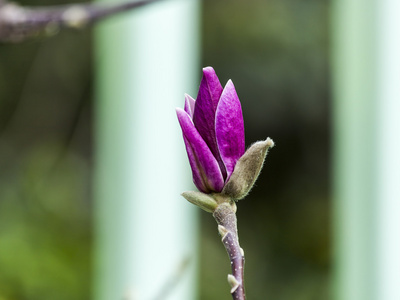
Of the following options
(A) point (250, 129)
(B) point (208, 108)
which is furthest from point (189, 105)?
(A) point (250, 129)

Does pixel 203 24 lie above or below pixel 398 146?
above

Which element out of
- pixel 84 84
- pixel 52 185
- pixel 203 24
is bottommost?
pixel 52 185

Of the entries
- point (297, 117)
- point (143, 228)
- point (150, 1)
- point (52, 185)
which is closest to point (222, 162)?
point (150, 1)

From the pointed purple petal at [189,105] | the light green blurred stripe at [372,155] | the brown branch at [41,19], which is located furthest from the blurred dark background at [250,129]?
the pointed purple petal at [189,105]

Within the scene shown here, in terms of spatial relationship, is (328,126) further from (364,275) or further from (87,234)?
(364,275)

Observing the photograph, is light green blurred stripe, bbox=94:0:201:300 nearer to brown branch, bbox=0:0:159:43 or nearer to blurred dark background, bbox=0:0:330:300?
brown branch, bbox=0:0:159:43

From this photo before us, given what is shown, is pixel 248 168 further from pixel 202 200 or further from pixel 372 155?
pixel 372 155
